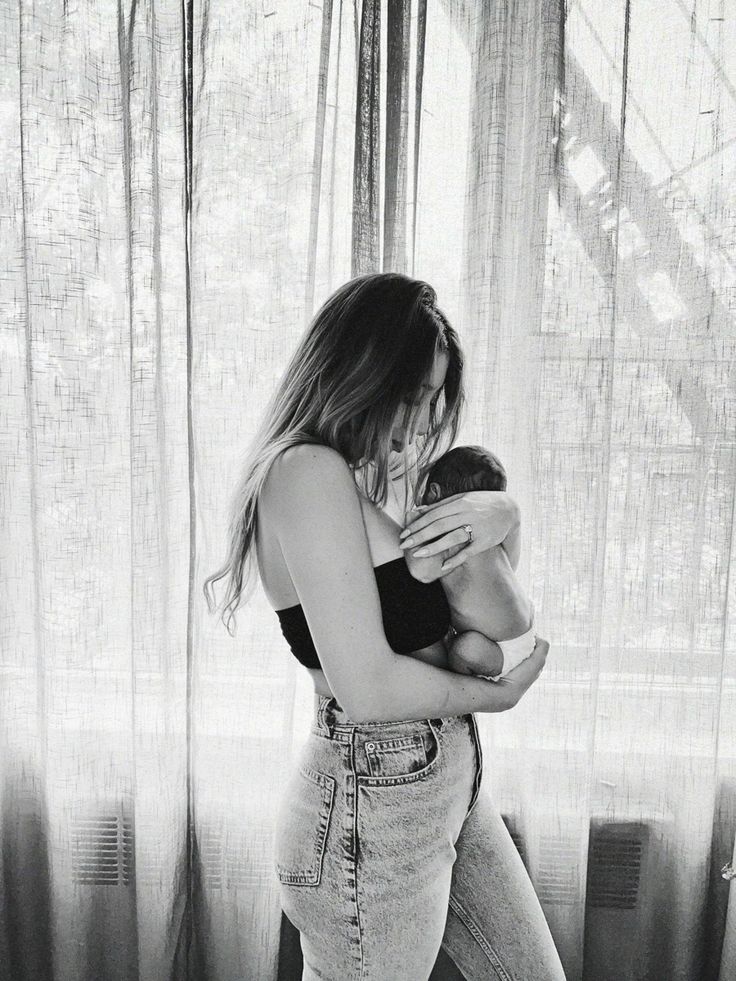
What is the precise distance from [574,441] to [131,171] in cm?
105

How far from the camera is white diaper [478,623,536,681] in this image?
1.13 meters

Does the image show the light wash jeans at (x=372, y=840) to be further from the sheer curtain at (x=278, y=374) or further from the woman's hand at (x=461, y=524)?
the sheer curtain at (x=278, y=374)

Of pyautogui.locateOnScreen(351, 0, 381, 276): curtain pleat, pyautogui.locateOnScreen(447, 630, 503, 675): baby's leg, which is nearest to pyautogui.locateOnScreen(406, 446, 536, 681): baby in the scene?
pyautogui.locateOnScreen(447, 630, 503, 675): baby's leg

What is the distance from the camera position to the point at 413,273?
1513 mm

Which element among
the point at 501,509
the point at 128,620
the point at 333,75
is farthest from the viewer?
the point at 128,620

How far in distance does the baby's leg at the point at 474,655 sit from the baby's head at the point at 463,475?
0.80 ft

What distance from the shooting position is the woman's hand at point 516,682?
104 centimetres

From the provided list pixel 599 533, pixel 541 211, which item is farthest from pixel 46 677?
pixel 541 211

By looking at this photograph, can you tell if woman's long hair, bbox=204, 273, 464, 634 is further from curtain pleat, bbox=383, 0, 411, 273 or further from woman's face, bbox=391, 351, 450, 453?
curtain pleat, bbox=383, 0, 411, 273

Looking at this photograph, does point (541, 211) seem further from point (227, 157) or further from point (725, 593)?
point (725, 593)

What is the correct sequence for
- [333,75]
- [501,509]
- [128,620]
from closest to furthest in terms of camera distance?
[501,509] → [333,75] → [128,620]

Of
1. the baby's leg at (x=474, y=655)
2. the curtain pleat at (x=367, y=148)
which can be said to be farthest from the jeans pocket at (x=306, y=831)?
the curtain pleat at (x=367, y=148)

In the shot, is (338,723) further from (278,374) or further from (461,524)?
(278,374)

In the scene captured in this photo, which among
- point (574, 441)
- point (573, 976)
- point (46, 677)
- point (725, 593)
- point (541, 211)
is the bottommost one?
point (573, 976)
